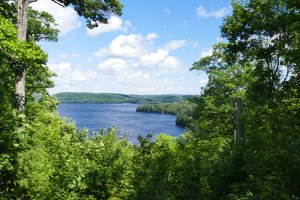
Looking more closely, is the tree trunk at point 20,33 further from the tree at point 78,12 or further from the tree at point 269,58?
the tree at point 269,58

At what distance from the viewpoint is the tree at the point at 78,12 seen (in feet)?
36.6

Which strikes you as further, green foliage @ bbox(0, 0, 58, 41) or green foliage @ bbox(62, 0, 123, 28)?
green foliage @ bbox(0, 0, 58, 41)

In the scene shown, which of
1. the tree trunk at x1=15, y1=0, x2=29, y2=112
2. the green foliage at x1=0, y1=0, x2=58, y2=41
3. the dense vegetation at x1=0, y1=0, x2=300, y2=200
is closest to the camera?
the dense vegetation at x1=0, y1=0, x2=300, y2=200

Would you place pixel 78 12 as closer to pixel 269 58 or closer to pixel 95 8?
pixel 95 8

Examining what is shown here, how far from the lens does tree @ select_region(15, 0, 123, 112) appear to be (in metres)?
11.1

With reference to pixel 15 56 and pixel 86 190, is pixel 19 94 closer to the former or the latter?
pixel 15 56

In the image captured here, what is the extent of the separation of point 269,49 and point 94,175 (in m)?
12.5

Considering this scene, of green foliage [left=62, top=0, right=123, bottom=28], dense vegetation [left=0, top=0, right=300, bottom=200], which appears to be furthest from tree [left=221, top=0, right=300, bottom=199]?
green foliage [left=62, top=0, right=123, bottom=28]

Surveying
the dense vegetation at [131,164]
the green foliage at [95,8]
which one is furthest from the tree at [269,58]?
the green foliage at [95,8]

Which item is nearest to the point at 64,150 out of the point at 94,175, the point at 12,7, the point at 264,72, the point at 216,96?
the point at 94,175

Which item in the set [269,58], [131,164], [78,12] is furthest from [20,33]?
[269,58]

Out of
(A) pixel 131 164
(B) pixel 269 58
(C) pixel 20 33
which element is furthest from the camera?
(B) pixel 269 58

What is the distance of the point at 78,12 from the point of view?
12555 mm

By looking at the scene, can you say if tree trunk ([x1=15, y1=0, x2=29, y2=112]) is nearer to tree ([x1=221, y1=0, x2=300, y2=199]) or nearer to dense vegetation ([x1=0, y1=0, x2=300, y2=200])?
dense vegetation ([x1=0, y1=0, x2=300, y2=200])
